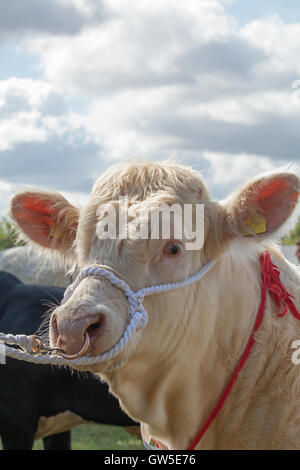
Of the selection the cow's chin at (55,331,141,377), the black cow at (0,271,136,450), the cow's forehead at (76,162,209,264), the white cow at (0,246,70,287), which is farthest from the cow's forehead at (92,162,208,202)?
the white cow at (0,246,70,287)

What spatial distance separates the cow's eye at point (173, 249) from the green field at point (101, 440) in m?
6.13

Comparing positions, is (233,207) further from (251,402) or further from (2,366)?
(2,366)

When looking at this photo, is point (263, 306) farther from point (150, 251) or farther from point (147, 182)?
point (147, 182)

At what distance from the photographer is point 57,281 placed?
41.3ft

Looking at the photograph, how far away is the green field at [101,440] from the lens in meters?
9.05

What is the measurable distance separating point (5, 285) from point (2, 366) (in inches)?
39.9

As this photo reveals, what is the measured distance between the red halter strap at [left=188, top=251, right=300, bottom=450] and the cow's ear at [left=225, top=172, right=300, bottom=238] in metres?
0.38

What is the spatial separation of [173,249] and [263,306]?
31.7 inches

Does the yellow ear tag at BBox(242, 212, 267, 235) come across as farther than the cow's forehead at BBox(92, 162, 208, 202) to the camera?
Yes

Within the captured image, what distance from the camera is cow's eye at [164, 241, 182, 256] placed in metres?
3.36

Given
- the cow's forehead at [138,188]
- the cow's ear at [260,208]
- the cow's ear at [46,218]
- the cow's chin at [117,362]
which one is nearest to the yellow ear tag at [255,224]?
the cow's ear at [260,208]

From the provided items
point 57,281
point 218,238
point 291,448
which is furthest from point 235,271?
point 57,281

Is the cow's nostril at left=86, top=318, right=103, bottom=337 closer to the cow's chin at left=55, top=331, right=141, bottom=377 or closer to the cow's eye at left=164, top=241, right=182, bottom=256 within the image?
the cow's chin at left=55, top=331, right=141, bottom=377

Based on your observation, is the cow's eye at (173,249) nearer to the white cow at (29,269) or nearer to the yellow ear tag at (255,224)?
the yellow ear tag at (255,224)
